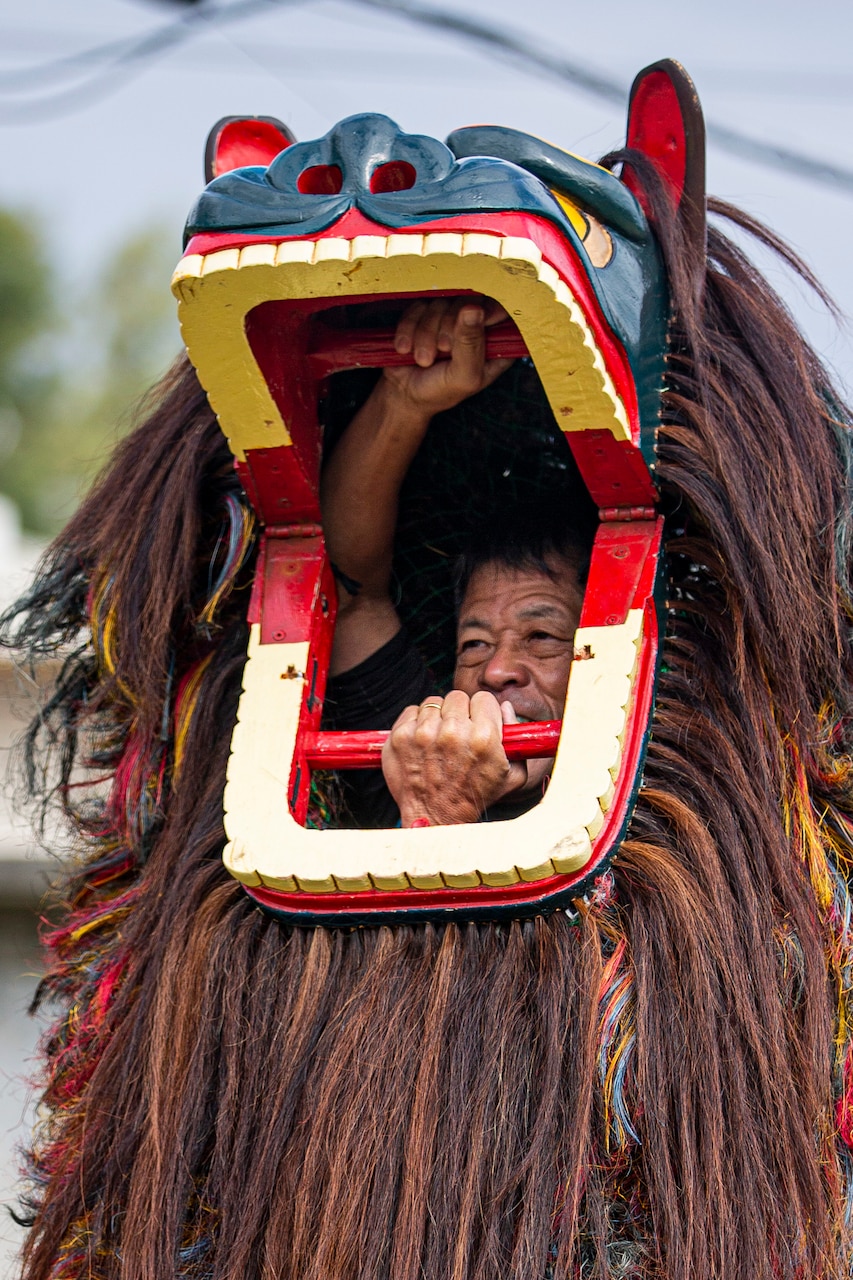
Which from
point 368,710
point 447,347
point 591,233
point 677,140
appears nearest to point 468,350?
point 447,347

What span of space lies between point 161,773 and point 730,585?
1.82 feet

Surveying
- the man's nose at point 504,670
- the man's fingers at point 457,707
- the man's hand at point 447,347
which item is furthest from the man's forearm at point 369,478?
the man's fingers at point 457,707

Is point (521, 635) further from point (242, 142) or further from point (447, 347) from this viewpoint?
point (242, 142)

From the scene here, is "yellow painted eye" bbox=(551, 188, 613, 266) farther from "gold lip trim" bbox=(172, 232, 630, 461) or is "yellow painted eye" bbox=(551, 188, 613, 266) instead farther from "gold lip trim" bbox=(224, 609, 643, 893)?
"gold lip trim" bbox=(224, 609, 643, 893)

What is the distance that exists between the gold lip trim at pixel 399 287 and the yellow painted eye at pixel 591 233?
0.09m

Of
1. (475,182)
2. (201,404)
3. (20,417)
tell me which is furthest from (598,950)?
(20,417)

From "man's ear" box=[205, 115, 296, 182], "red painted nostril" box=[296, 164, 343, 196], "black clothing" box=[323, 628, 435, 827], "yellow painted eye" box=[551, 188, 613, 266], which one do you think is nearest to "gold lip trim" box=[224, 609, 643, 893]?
"black clothing" box=[323, 628, 435, 827]

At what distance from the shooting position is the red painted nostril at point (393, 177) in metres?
1.18

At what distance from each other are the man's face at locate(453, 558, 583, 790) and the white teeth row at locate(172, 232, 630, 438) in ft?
1.42

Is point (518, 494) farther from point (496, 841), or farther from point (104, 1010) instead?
point (104, 1010)

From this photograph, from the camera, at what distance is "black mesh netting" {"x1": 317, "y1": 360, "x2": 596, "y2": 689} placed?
159 centimetres

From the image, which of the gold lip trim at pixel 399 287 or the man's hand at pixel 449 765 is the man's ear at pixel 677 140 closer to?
the gold lip trim at pixel 399 287

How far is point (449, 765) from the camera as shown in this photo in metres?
1.26

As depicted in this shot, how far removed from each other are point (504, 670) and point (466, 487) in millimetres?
240
